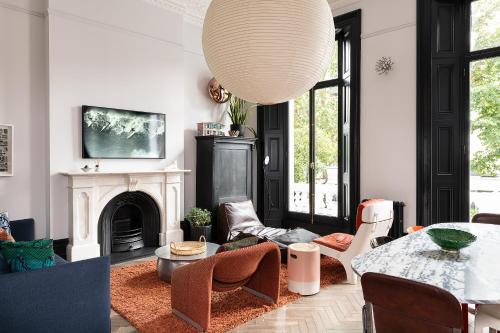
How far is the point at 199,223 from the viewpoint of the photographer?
5.18m

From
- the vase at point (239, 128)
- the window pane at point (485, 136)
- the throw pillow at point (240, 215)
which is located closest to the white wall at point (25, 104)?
the throw pillow at point (240, 215)

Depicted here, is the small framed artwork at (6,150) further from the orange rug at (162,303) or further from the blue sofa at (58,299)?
the blue sofa at (58,299)

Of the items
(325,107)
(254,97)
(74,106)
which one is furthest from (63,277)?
(325,107)

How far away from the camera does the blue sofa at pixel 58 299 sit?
1982mm

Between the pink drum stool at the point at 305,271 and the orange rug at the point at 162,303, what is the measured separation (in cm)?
10

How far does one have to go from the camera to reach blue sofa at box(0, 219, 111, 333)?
6.50 ft

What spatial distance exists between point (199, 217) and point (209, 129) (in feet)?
4.83

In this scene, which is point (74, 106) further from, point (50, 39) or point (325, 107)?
point (325, 107)

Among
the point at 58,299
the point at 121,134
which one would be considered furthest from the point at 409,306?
the point at 121,134

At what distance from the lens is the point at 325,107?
5836mm

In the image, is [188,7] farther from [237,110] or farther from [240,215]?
[240,215]

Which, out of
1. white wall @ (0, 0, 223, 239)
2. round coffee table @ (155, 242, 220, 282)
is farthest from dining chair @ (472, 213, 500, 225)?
white wall @ (0, 0, 223, 239)

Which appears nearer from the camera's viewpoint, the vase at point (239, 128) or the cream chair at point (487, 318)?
the cream chair at point (487, 318)

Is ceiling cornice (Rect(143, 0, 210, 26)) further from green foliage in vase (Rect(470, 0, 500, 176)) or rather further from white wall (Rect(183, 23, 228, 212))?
green foliage in vase (Rect(470, 0, 500, 176))
